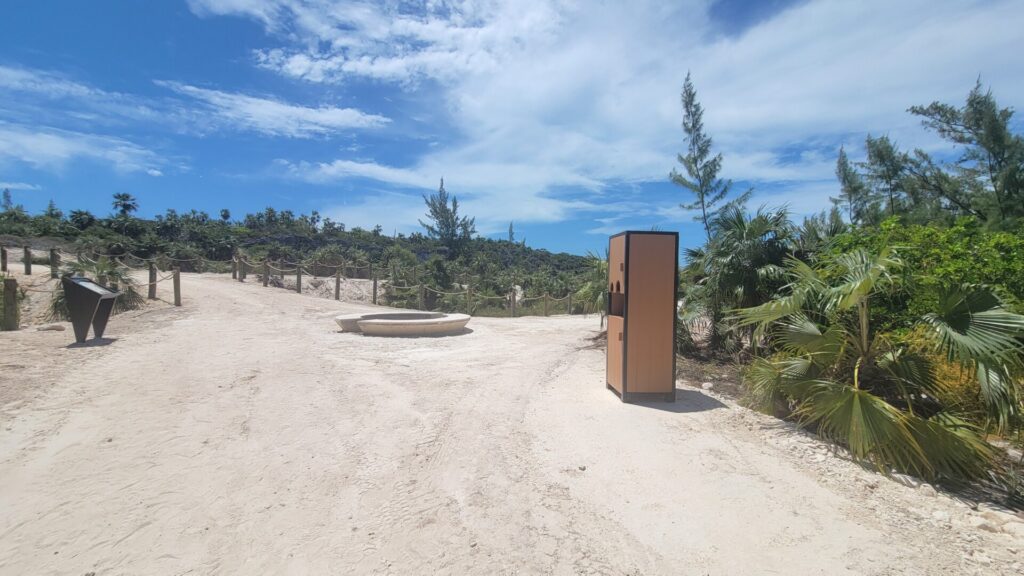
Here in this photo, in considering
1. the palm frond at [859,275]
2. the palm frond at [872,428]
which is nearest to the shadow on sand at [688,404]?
the palm frond at [872,428]

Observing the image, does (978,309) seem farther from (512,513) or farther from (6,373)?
(6,373)

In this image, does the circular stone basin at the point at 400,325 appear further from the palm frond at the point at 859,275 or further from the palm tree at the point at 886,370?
the palm frond at the point at 859,275

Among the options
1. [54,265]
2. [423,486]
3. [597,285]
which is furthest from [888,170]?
[54,265]

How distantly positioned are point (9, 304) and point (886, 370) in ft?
50.0

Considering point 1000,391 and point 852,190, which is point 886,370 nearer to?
point 1000,391

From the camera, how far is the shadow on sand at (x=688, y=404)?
20.4 feet

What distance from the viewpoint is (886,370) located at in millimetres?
5105

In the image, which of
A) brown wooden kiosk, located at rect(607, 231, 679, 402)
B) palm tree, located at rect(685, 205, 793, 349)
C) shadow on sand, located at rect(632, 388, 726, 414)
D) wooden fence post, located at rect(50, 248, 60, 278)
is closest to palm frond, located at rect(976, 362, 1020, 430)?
shadow on sand, located at rect(632, 388, 726, 414)

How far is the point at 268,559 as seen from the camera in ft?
9.86

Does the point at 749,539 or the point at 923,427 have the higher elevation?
the point at 923,427

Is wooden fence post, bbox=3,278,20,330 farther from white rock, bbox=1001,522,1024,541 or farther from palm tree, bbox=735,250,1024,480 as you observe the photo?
white rock, bbox=1001,522,1024,541

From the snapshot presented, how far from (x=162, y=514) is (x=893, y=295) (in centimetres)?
779

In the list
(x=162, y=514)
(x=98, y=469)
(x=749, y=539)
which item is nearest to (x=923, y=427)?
(x=749, y=539)

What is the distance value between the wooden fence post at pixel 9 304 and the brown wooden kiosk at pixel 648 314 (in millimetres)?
12449
